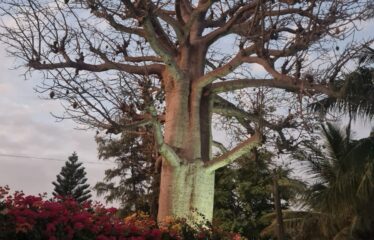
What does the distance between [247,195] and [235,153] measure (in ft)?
46.1

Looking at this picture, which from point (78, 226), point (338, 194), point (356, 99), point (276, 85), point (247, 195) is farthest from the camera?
point (247, 195)

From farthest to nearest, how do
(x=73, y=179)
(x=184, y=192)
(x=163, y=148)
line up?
1. (x=73, y=179)
2. (x=184, y=192)
3. (x=163, y=148)

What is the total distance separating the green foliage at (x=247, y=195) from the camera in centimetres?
2067

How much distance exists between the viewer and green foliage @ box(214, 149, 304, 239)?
20672mm

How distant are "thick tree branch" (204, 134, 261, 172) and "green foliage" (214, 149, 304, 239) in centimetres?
1254

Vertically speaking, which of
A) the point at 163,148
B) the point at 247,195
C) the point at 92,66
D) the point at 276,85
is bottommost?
the point at 163,148

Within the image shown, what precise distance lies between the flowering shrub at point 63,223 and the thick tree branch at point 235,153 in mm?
2495

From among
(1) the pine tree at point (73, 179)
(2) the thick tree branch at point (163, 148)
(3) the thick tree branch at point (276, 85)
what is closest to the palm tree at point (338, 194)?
(3) the thick tree branch at point (276, 85)

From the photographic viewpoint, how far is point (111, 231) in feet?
15.5

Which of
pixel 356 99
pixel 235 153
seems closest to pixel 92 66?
pixel 235 153

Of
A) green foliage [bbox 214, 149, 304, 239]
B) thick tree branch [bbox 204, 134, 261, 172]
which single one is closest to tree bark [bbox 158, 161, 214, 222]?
thick tree branch [bbox 204, 134, 261, 172]

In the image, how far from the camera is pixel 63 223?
4.29m

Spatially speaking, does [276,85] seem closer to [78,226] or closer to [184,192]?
[184,192]

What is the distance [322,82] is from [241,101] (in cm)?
208
